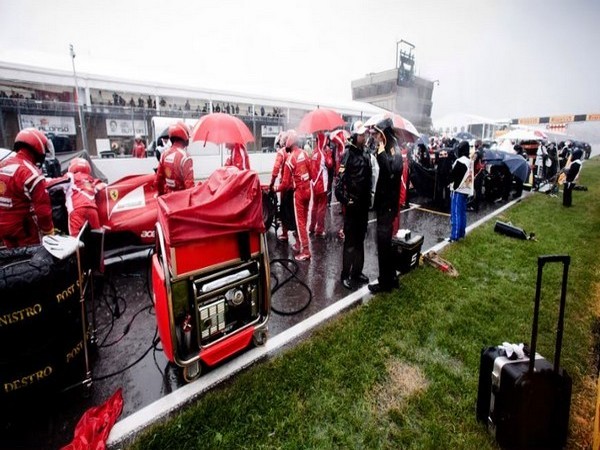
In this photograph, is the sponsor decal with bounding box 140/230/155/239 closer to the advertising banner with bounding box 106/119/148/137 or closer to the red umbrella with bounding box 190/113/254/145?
the red umbrella with bounding box 190/113/254/145

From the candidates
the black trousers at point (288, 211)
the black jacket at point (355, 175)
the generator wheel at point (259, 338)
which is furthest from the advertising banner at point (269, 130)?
the generator wheel at point (259, 338)

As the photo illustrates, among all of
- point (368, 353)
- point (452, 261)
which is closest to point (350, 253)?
point (368, 353)

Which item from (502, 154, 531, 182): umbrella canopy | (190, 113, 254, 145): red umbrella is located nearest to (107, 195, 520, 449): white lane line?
(190, 113, 254, 145): red umbrella

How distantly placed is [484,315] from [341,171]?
104 inches

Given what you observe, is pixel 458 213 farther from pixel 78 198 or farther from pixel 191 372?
pixel 78 198

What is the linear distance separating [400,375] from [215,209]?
2.31 meters

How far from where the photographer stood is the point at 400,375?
3031mm

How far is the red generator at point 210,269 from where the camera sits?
8.27ft

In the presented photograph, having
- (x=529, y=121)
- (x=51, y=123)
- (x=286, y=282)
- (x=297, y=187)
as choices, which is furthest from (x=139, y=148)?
(x=529, y=121)

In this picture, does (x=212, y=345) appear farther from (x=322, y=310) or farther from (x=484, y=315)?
(x=484, y=315)

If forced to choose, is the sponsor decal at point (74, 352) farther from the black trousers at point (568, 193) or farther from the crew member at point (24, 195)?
the black trousers at point (568, 193)

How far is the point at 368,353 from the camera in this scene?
3.26 m

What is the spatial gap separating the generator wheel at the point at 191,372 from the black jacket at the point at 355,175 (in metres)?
2.82

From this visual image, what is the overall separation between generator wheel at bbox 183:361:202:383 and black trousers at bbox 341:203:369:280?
265 centimetres
